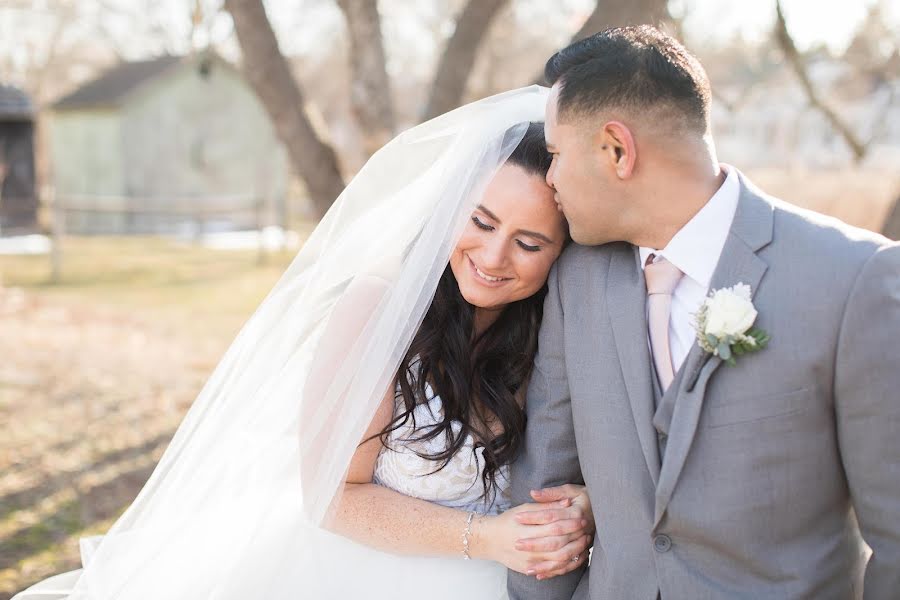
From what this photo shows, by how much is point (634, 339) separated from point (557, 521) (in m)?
0.57

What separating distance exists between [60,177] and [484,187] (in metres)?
24.1

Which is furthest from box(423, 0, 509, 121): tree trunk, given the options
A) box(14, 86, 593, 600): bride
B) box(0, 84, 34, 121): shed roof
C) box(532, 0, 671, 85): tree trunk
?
box(0, 84, 34, 121): shed roof

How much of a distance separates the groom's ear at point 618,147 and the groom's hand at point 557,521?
93 centimetres

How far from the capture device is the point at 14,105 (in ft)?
72.8

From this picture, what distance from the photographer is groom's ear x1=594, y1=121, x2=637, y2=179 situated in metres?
2.14

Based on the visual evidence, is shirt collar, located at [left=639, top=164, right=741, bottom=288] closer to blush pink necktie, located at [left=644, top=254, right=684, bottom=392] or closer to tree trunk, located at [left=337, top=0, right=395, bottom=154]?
blush pink necktie, located at [left=644, top=254, right=684, bottom=392]

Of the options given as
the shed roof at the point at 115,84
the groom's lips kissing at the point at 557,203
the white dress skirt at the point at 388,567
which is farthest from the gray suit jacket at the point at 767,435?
the shed roof at the point at 115,84

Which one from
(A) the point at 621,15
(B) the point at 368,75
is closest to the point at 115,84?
(B) the point at 368,75

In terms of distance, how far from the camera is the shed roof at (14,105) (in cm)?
2209

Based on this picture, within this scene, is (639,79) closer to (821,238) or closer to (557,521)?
(821,238)

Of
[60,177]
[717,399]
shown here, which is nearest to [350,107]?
[717,399]

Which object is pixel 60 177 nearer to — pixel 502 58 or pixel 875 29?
pixel 502 58

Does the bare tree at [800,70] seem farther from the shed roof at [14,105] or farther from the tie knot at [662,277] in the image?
the shed roof at [14,105]

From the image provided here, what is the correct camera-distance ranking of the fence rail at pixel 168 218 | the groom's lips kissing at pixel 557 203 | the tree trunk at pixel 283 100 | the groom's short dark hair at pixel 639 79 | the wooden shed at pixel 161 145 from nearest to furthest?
the groom's short dark hair at pixel 639 79 < the groom's lips kissing at pixel 557 203 < the tree trunk at pixel 283 100 < the fence rail at pixel 168 218 < the wooden shed at pixel 161 145
